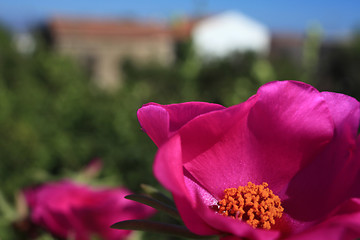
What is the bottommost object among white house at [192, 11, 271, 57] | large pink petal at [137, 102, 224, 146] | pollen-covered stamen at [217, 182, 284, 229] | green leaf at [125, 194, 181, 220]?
white house at [192, 11, 271, 57]

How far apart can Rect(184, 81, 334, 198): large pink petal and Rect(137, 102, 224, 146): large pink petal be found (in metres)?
0.01

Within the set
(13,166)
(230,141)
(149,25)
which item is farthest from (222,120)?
(149,25)

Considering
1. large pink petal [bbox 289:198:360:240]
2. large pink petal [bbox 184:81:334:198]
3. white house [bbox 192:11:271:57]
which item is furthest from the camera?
white house [bbox 192:11:271:57]

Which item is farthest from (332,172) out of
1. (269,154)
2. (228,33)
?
(228,33)

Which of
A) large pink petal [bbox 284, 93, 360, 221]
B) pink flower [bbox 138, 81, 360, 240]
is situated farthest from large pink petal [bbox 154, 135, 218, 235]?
large pink petal [bbox 284, 93, 360, 221]

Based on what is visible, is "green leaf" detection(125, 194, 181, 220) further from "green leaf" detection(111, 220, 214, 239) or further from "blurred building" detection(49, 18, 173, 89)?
"blurred building" detection(49, 18, 173, 89)

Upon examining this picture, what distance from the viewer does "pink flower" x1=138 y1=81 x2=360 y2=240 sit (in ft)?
1.52

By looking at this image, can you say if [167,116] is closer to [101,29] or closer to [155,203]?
[155,203]

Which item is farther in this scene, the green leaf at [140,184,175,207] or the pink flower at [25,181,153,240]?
the pink flower at [25,181,153,240]

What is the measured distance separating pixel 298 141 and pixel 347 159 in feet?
0.21

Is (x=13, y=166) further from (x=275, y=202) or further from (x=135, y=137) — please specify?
(x=275, y=202)

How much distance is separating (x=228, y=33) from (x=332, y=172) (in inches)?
1133

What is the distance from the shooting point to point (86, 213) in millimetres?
947

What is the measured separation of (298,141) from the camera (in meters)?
0.55
